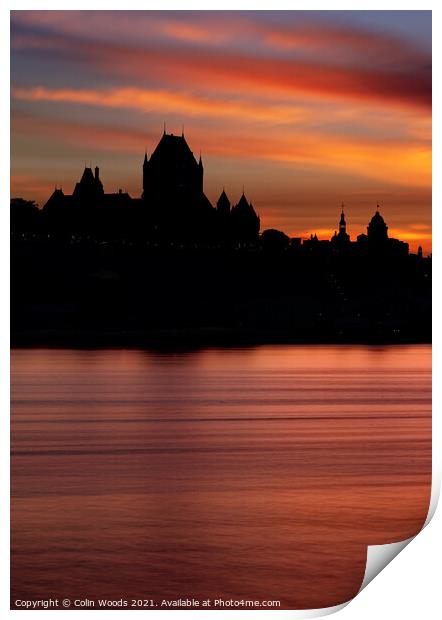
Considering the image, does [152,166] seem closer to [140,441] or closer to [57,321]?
[57,321]

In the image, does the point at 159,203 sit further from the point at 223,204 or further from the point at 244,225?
the point at 223,204

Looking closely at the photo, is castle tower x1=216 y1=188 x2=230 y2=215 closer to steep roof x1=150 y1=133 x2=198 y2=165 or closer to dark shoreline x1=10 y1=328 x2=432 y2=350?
steep roof x1=150 y1=133 x2=198 y2=165

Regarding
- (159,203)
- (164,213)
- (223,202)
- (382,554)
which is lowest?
(382,554)

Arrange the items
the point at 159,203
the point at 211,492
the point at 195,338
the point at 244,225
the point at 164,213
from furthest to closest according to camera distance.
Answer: the point at 244,225 < the point at 164,213 < the point at 159,203 < the point at 195,338 < the point at 211,492

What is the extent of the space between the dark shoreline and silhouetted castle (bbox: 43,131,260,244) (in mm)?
13782

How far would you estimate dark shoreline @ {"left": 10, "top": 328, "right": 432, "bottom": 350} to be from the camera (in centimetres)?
8169

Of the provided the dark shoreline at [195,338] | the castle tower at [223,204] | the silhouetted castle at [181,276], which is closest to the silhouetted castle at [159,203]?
the silhouetted castle at [181,276]

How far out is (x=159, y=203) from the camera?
337 ft

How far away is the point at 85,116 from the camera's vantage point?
72.3 ft

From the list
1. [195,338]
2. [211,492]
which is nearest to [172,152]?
[195,338]

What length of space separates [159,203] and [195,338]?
17.7 m

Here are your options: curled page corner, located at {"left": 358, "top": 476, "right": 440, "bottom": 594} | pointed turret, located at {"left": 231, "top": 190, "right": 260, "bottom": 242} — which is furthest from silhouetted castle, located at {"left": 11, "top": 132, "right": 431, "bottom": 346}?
curled page corner, located at {"left": 358, "top": 476, "right": 440, "bottom": 594}
